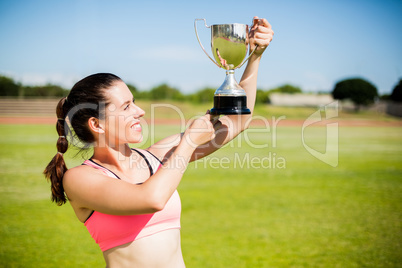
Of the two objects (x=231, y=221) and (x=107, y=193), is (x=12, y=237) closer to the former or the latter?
(x=231, y=221)

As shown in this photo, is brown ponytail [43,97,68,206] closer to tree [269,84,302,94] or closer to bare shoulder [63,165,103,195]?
bare shoulder [63,165,103,195]

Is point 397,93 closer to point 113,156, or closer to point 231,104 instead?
point 231,104

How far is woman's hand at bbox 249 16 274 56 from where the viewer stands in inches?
70.7

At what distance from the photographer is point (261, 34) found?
1798 mm

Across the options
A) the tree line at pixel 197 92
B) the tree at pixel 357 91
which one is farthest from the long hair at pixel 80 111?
the tree at pixel 357 91

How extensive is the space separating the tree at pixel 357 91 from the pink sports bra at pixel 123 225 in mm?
54413

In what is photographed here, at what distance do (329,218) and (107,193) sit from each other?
522 cm

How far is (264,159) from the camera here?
11609 millimetres

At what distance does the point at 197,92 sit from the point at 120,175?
161 ft

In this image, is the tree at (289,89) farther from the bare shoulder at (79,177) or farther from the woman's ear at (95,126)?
the bare shoulder at (79,177)

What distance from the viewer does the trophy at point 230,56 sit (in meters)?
1.69

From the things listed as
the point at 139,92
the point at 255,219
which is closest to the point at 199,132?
the point at 255,219

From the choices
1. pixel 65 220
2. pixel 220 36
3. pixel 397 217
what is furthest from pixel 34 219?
pixel 397 217

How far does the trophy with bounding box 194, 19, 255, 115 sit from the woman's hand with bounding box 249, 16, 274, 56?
59mm
